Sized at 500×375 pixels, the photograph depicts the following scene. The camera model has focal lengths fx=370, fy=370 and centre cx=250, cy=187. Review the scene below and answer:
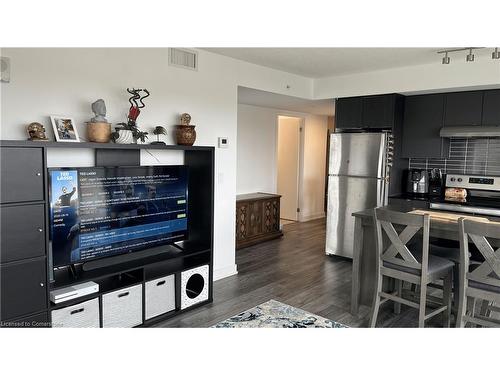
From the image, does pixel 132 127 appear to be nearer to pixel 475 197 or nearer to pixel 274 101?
pixel 274 101

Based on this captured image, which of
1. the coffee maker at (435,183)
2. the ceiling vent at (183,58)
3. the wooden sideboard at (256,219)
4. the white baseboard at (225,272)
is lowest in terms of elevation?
the white baseboard at (225,272)

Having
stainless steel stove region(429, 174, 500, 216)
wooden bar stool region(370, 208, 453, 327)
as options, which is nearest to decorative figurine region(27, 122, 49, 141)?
wooden bar stool region(370, 208, 453, 327)

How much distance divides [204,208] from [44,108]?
1.56m

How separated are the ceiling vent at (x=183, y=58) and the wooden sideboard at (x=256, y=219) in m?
2.25

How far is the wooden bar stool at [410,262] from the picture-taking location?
2625 millimetres

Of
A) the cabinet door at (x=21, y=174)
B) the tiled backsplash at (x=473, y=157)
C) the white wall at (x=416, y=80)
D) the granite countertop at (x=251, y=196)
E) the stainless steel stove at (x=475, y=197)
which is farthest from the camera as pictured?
the granite countertop at (x=251, y=196)

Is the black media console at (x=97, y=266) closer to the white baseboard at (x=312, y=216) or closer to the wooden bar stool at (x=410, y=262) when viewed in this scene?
the wooden bar stool at (x=410, y=262)

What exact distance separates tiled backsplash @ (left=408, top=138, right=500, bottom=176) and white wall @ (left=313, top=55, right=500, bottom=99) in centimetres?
75

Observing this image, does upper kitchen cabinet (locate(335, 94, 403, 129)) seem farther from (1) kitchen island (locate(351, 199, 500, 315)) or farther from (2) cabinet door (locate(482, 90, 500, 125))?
(1) kitchen island (locate(351, 199, 500, 315))

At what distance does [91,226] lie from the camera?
9.12ft

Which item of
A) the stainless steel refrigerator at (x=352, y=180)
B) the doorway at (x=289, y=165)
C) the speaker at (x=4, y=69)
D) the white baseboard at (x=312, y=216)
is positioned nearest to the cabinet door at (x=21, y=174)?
the speaker at (x=4, y=69)

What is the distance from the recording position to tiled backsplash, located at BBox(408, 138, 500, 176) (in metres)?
4.43
